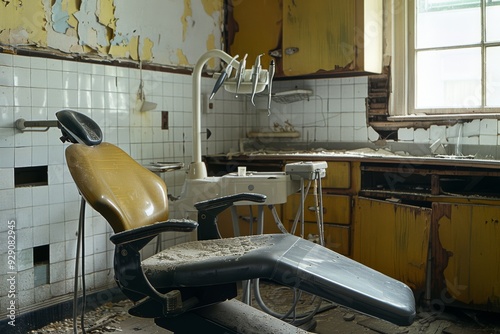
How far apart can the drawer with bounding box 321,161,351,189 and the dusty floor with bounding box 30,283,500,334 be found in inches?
32.1

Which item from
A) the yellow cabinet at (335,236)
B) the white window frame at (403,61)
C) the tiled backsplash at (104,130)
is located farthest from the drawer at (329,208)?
the white window frame at (403,61)

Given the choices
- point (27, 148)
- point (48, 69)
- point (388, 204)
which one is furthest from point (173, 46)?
point (388, 204)

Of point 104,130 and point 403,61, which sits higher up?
point 403,61

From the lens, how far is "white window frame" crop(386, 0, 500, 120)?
434 cm

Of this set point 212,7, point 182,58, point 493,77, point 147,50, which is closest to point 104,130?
point 147,50

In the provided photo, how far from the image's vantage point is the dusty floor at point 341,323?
3.28 meters

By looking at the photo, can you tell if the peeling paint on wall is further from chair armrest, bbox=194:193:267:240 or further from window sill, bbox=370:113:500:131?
window sill, bbox=370:113:500:131

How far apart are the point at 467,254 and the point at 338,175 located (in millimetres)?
983

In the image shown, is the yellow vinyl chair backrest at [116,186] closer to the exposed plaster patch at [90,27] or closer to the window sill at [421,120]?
the exposed plaster patch at [90,27]

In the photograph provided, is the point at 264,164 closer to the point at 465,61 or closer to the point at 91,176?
the point at 465,61

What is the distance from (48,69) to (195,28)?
4.57 ft

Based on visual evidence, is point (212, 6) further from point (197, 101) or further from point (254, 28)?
point (197, 101)

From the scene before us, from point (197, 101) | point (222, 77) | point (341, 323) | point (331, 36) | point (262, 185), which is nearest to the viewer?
point (222, 77)

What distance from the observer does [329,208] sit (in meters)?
3.96
